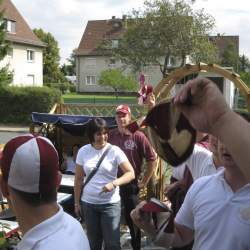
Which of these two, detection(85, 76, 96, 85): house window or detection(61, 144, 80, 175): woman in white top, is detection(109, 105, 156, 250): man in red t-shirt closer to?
detection(61, 144, 80, 175): woman in white top

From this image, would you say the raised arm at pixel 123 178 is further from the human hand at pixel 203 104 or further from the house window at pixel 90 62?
the house window at pixel 90 62

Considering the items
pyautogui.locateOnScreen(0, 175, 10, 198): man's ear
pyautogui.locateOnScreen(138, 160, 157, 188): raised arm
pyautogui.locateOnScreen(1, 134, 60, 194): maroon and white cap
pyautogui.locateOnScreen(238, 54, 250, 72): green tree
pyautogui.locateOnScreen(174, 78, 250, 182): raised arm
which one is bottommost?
pyautogui.locateOnScreen(138, 160, 157, 188): raised arm

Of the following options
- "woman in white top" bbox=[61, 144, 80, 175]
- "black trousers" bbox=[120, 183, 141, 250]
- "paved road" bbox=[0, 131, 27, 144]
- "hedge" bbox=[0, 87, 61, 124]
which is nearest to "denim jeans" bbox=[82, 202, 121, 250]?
"black trousers" bbox=[120, 183, 141, 250]

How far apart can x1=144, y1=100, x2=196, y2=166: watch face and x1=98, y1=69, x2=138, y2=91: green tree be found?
49.2 metres

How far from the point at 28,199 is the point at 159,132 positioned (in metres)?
0.66

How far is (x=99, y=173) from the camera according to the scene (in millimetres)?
4879

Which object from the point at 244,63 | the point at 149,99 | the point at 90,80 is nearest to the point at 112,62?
the point at 90,80

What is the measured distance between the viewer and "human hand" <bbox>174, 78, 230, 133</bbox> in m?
1.25

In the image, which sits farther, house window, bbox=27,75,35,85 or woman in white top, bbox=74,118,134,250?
house window, bbox=27,75,35,85

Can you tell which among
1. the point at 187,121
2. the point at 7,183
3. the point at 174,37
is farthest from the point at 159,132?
the point at 174,37

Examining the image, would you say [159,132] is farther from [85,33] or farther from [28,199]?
[85,33]

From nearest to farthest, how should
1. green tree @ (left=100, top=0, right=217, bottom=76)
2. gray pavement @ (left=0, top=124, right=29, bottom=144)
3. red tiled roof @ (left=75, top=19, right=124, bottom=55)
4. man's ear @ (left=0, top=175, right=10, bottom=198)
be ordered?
man's ear @ (left=0, top=175, right=10, bottom=198) < gray pavement @ (left=0, top=124, right=29, bottom=144) < green tree @ (left=100, top=0, right=217, bottom=76) < red tiled roof @ (left=75, top=19, right=124, bottom=55)

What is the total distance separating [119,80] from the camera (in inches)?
2072

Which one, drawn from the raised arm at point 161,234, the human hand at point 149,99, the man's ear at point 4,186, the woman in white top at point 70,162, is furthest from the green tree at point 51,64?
the man's ear at point 4,186
